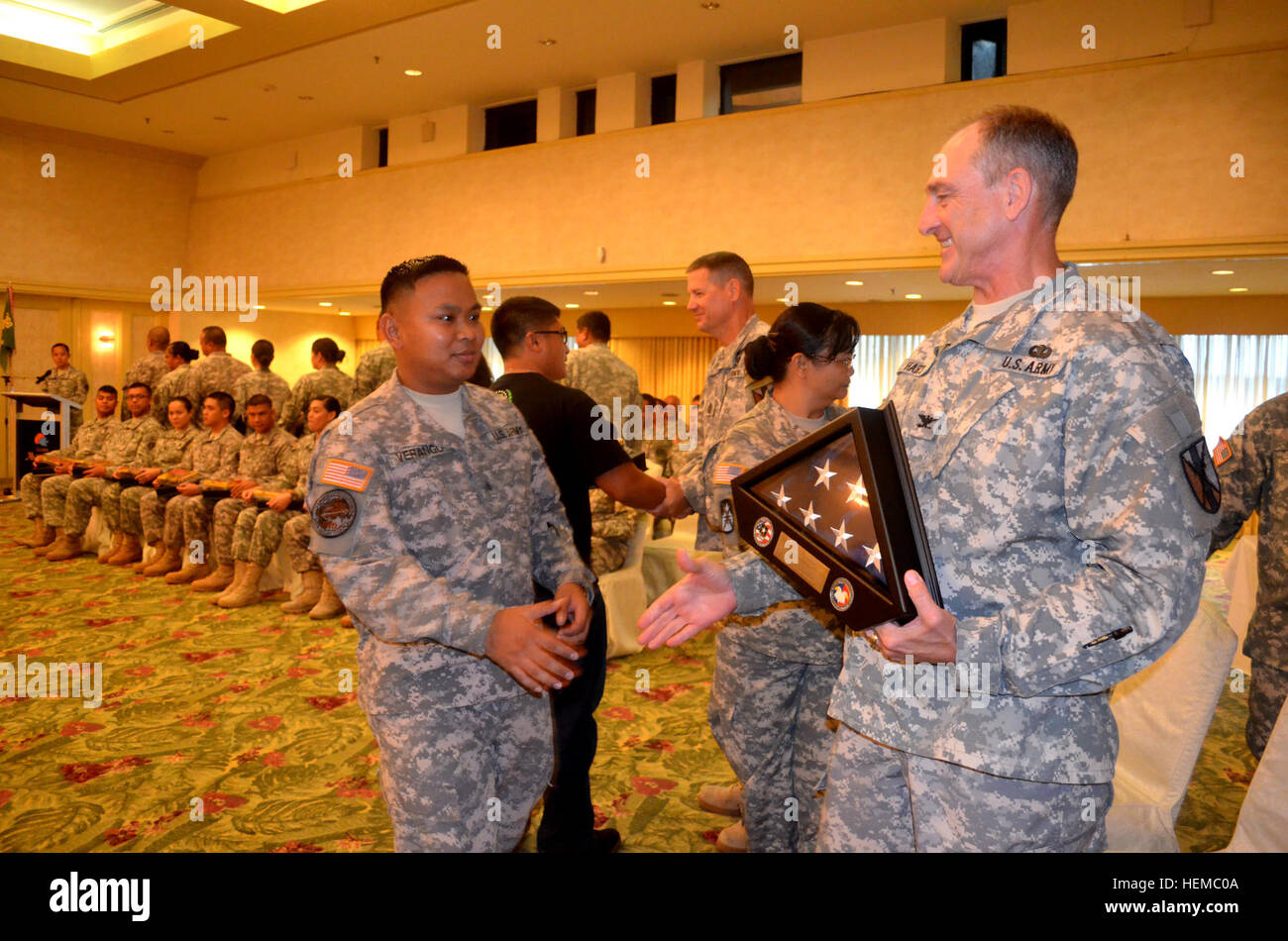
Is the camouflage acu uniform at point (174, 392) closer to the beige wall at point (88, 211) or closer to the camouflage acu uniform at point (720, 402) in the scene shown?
the camouflage acu uniform at point (720, 402)

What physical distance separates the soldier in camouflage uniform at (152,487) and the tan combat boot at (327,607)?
2004 millimetres

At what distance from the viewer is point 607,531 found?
486cm

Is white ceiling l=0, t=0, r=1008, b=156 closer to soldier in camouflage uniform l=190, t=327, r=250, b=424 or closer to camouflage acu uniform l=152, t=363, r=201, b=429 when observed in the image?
soldier in camouflage uniform l=190, t=327, r=250, b=424

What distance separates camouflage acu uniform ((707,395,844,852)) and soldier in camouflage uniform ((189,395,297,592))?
4786mm

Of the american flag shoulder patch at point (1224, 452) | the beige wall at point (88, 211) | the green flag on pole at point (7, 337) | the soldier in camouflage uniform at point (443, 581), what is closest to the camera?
the soldier in camouflage uniform at point (443, 581)

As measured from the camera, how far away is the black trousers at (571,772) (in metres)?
2.72

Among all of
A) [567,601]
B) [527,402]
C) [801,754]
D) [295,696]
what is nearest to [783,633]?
[801,754]

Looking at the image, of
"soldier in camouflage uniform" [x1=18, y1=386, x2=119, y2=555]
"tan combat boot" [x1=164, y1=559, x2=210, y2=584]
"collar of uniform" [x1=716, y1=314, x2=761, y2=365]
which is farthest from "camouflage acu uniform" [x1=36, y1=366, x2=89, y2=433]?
"collar of uniform" [x1=716, y1=314, x2=761, y2=365]

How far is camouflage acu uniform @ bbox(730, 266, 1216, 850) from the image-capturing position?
1.17m

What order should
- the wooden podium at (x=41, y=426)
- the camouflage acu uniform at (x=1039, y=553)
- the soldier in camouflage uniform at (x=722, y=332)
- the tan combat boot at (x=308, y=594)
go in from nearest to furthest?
1. the camouflage acu uniform at (x=1039, y=553)
2. the soldier in camouflage uniform at (x=722, y=332)
3. the tan combat boot at (x=308, y=594)
4. the wooden podium at (x=41, y=426)

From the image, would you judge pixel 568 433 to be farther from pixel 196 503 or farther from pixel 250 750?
pixel 196 503

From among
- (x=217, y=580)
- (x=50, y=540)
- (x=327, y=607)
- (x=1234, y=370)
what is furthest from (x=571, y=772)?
(x=1234, y=370)

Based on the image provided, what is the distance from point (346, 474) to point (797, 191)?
7.99m

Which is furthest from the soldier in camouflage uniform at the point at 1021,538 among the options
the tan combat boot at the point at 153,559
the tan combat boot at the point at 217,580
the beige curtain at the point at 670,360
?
the beige curtain at the point at 670,360
